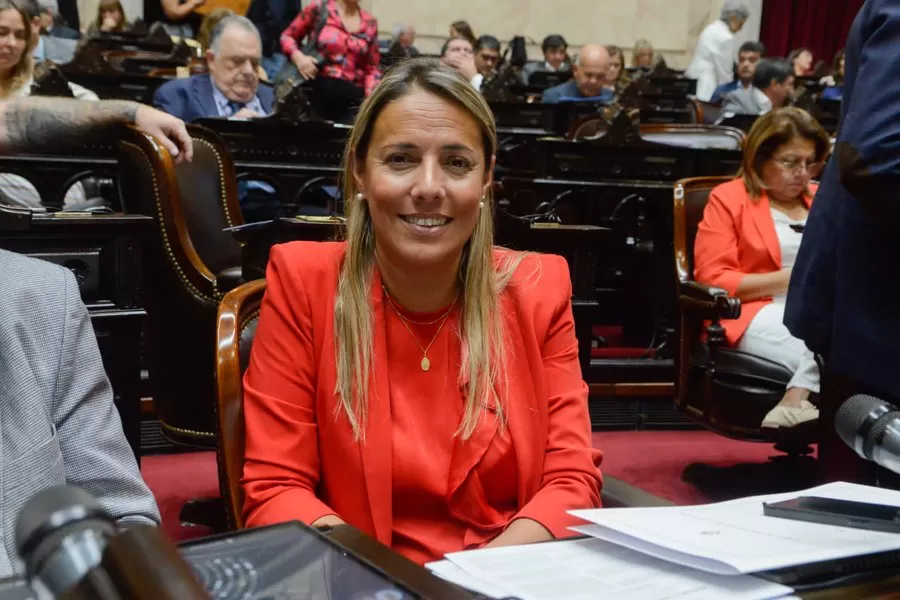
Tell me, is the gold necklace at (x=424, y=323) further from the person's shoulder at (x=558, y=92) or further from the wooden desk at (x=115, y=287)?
the person's shoulder at (x=558, y=92)

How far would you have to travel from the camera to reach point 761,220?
350 cm

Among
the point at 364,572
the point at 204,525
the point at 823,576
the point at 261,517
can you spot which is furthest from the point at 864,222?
the point at 204,525

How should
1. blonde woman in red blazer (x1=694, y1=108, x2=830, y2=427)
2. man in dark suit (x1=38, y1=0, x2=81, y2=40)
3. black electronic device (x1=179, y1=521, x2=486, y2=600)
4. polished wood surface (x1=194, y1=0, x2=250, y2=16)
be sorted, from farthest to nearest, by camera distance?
polished wood surface (x1=194, y1=0, x2=250, y2=16) → man in dark suit (x1=38, y1=0, x2=81, y2=40) → blonde woman in red blazer (x1=694, y1=108, x2=830, y2=427) → black electronic device (x1=179, y1=521, x2=486, y2=600)

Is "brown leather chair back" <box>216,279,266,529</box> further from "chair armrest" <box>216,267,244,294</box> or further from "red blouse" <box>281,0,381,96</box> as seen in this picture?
"red blouse" <box>281,0,381,96</box>

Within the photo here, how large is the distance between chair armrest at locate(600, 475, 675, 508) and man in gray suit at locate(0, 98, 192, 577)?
67 centimetres

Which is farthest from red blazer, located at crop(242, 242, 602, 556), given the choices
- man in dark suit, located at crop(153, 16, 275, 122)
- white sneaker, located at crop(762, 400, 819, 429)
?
man in dark suit, located at crop(153, 16, 275, 122)

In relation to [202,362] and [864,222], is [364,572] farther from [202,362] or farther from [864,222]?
[202,362]

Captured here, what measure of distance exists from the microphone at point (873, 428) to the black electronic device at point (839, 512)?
0.65ft

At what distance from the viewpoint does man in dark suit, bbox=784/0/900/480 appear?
4.99ft

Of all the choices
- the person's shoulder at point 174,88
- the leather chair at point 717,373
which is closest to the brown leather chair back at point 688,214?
the leather chair at point 717,373

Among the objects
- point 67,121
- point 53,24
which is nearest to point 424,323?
point 67,121

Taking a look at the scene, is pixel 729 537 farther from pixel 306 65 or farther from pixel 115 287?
pixel 306 65

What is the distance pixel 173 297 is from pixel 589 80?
518 centimetres

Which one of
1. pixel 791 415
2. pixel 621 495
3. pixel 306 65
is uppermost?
pixel 306 65
